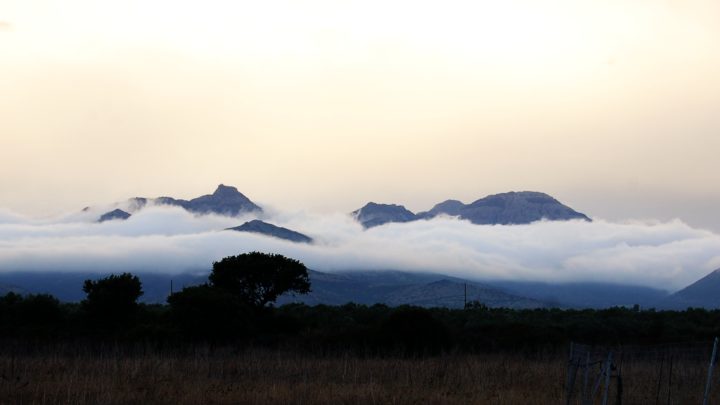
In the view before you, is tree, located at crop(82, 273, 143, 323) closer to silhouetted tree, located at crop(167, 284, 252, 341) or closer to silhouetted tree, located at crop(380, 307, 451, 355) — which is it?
silhouetted tree, located at crop(167, 284, 252, 341)

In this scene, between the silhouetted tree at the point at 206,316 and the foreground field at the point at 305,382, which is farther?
the silhouetted tree at the point at 206,316

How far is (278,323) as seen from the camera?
237ft

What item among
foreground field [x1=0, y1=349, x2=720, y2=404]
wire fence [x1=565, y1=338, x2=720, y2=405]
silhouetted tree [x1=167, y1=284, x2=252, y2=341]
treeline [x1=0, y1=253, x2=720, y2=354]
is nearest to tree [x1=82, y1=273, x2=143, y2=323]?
treeline [x1=0, y1=253, x2=720, y2=354]

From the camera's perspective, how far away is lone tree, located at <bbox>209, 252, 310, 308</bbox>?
78812 millimetres

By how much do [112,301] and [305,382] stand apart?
38.0m

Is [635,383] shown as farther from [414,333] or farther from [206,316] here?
[206,316]

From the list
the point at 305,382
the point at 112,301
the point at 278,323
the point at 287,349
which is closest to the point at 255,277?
the point at 278,323

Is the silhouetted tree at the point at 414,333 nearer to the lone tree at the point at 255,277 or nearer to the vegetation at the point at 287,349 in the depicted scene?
the vegetation at the point at 287,349

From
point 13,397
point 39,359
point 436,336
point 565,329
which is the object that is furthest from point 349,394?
point 565,329

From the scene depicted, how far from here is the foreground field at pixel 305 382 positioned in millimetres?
32656

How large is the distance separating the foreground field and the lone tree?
31.5 metres

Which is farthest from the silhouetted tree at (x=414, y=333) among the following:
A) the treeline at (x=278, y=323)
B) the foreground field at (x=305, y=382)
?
the foreground field at (x=305, y=382)

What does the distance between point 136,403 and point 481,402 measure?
10580 millimetres

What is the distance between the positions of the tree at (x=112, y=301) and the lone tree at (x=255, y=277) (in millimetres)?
7123
